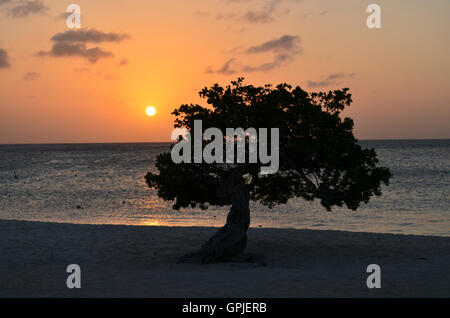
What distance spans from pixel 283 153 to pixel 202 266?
546 centimetres

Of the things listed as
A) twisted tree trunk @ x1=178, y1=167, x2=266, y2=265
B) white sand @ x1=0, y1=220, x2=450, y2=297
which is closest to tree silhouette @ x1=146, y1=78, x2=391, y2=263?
twisted tree trunk @ x1=178, y1=167, x2=266, y2=265

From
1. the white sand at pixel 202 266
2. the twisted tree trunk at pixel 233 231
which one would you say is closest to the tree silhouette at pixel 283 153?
the twisted tree trunk at pixel 233 231

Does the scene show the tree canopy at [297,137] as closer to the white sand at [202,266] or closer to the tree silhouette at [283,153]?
the tree silhouette at [283,153]

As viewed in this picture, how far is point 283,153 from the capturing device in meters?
20.6

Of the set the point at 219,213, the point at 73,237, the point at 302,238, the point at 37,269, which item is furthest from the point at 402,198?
the point at 37,269

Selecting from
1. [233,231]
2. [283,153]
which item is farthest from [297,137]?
[233,231]

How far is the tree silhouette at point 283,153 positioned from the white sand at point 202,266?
7.67 feet

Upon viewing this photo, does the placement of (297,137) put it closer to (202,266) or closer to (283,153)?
(283,153)

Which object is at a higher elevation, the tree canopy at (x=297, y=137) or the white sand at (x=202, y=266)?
the tree canopy at (x=297, y=137)

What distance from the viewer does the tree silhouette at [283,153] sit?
66.8 ft

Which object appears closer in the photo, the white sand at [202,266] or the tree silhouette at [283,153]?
the white sand at [202,266]

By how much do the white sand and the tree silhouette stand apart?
2.34 meters

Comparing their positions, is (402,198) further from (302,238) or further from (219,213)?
(302,238)
